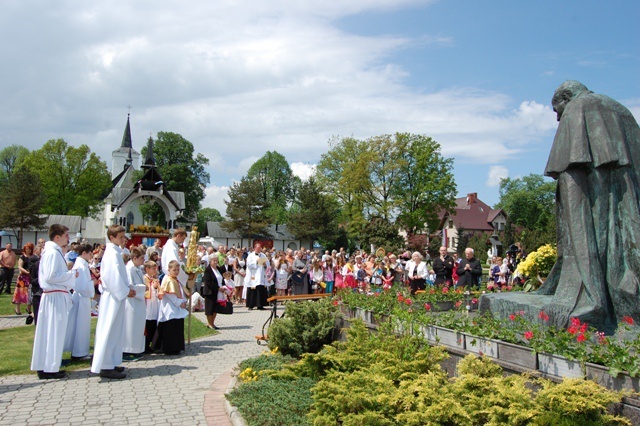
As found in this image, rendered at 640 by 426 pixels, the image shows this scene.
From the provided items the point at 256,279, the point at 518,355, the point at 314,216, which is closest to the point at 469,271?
the point at 256,279

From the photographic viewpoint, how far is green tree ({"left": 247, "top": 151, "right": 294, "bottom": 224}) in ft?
273

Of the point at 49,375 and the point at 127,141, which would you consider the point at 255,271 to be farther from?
the point at 127,141

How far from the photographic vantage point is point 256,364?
795 cm

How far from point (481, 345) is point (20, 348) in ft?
27.8

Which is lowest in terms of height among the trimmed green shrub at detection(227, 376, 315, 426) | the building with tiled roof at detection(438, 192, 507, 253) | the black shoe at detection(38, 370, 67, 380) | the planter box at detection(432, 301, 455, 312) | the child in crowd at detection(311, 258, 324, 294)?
the black shoe at detection(38, 370, 67, 380)

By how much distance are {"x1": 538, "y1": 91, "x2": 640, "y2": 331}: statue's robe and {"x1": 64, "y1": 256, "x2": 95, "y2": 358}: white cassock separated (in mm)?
7239

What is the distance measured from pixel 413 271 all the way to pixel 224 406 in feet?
32.4

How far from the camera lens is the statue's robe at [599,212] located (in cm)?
584

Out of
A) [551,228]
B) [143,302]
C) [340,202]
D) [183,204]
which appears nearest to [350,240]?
[340,202]

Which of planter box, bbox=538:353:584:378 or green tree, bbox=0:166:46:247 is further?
green tree, bbox=0:166:46:247

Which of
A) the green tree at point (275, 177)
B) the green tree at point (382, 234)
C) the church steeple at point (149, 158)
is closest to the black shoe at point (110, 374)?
the green tree at point (382, 234)

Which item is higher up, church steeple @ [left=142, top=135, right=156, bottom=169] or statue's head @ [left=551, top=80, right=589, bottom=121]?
church steeple @ [left=142, top=135, right=156, bottom=169]

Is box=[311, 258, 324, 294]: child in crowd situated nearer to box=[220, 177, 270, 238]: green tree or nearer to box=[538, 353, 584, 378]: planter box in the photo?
box=[538, 353, 584, 378]: planter box

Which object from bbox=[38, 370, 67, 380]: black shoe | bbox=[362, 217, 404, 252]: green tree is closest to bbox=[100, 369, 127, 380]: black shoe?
bbox=[38, 370, 67, 380]: black shoe
